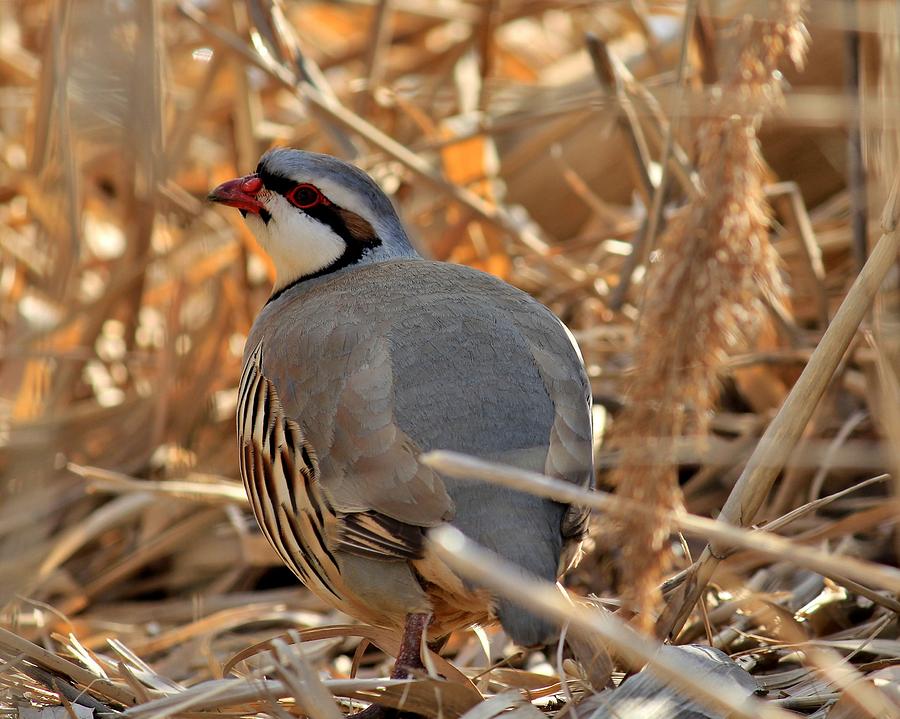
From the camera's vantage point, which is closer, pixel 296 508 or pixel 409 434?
pixel 409 434

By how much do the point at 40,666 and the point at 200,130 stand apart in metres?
4.15

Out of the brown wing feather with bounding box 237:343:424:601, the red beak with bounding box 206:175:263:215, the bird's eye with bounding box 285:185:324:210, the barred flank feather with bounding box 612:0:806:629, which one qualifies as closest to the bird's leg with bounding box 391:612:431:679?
the brown wing feather with bounding box 237:343:424:601

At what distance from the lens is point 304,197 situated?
394cm

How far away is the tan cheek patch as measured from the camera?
3920 mm

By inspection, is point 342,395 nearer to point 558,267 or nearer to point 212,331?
point 558,267

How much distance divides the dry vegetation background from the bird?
0.58 feet

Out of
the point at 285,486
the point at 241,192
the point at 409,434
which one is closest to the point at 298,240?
the point at 241,192

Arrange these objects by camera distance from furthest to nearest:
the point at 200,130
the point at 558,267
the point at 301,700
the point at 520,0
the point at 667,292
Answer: the point at 200,130 → the point at 520,0 → the point at 558,267 → the point at 301,700 → the point at 667,292

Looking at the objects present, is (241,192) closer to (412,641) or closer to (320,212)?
(320,212)

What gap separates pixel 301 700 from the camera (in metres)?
2.32

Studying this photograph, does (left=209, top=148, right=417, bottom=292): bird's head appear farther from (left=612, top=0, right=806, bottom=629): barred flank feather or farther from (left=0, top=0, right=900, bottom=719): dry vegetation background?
(left=612, top=0, right=806, bottom=629): barred flank feather

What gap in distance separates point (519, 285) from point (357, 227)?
1.27 metres

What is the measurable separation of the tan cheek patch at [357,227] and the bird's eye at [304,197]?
88mm

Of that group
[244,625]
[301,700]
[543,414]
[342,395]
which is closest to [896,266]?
[543,414]
